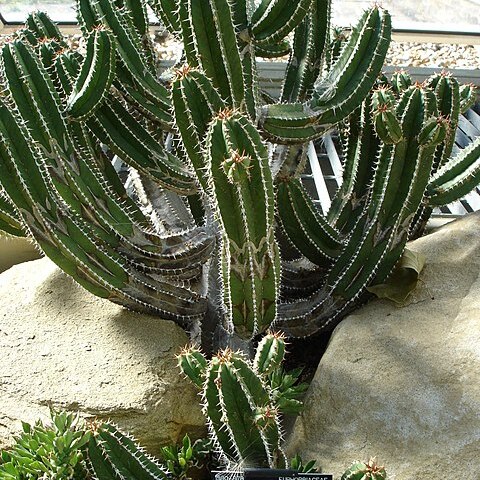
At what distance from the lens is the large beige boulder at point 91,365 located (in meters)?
2.30

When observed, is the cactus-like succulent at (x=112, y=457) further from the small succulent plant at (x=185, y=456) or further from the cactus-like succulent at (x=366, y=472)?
the cactus-like succulent at (x=366, y=472)

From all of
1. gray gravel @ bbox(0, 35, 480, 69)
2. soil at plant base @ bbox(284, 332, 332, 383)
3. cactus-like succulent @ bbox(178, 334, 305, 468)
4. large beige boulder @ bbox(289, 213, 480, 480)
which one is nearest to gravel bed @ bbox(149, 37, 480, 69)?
gray gravel @ bbox(0, 35, 480, 69)

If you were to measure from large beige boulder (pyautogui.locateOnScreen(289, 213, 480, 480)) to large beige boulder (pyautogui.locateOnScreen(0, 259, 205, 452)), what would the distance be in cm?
46

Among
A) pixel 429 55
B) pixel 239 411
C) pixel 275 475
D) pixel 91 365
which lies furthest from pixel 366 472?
pixel 429 55

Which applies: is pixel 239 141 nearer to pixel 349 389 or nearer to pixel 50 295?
pixel 349 389

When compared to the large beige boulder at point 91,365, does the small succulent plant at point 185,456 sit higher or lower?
lower

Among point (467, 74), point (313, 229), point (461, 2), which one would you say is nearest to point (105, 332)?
point (313, 229)

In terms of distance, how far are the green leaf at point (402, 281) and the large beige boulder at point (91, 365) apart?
2.51ft

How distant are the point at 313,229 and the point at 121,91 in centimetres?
90

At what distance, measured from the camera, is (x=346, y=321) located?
99.4 inches

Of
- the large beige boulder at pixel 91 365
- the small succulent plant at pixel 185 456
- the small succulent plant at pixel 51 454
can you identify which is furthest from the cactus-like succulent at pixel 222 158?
the small succulent plant at pixel 51 454

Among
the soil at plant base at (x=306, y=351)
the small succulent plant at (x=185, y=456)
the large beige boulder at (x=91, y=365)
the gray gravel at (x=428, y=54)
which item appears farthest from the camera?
the gray gravel at (x=428, y=54)

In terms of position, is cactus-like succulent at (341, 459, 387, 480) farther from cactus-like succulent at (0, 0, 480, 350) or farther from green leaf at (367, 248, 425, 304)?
green leaf at (367, 248, 425, 304)

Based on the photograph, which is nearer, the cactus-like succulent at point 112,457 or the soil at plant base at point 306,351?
the cactus-like succulent at point 112,457
